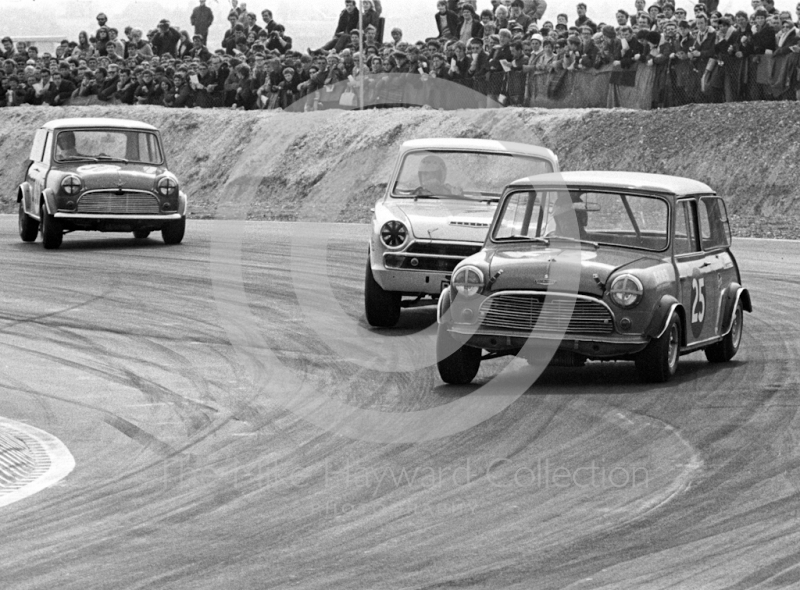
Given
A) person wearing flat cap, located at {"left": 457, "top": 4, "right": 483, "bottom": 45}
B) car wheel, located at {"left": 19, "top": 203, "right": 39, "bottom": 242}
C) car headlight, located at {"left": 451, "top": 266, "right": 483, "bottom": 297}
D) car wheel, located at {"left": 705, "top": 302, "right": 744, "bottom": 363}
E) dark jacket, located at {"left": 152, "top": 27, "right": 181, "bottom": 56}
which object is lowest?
car wheel, located at {"left": 19, "top": 203, "right": 39, "bottom": 242}

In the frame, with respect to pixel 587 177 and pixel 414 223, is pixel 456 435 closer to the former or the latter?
pixel 587 177

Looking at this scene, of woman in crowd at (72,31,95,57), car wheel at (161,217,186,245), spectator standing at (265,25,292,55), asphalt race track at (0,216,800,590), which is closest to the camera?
asphalt race track at (0,216,800,590)

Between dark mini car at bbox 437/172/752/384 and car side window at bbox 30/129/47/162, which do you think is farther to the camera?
car side window at bbox 30/129/47/162

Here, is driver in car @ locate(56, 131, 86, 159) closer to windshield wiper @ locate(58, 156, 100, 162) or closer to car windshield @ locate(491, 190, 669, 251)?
windshield wiper @ locate(58, 156, 100, 162)

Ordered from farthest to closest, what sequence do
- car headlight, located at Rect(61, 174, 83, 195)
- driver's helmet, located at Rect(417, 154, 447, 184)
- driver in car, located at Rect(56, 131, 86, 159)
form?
driver in car, located at Rect(56, 131, 86, 159) < car headlight, located at Rect(61, 174, 83, 195) < driver's helmet, located at Rect(417, 154, 447, 184)

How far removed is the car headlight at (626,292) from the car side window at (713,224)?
1315 millimetres

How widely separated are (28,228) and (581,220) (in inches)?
469

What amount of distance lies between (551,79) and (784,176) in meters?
5.09

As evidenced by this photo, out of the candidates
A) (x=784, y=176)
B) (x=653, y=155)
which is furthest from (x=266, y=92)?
(x=784, y=176)

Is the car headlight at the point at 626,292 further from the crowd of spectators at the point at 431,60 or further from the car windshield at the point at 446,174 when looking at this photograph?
the crowd of spectators at the point at 431,60

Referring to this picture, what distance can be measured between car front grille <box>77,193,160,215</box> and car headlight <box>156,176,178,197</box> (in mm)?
138

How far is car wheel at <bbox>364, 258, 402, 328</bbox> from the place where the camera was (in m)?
11.7

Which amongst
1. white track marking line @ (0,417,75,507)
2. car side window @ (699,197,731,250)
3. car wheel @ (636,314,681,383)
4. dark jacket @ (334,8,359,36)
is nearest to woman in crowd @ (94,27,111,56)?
dark jacket @ (334,8,359,36)

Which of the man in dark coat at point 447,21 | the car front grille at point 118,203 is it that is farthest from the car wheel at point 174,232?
the man in dark coat at point 447,21
